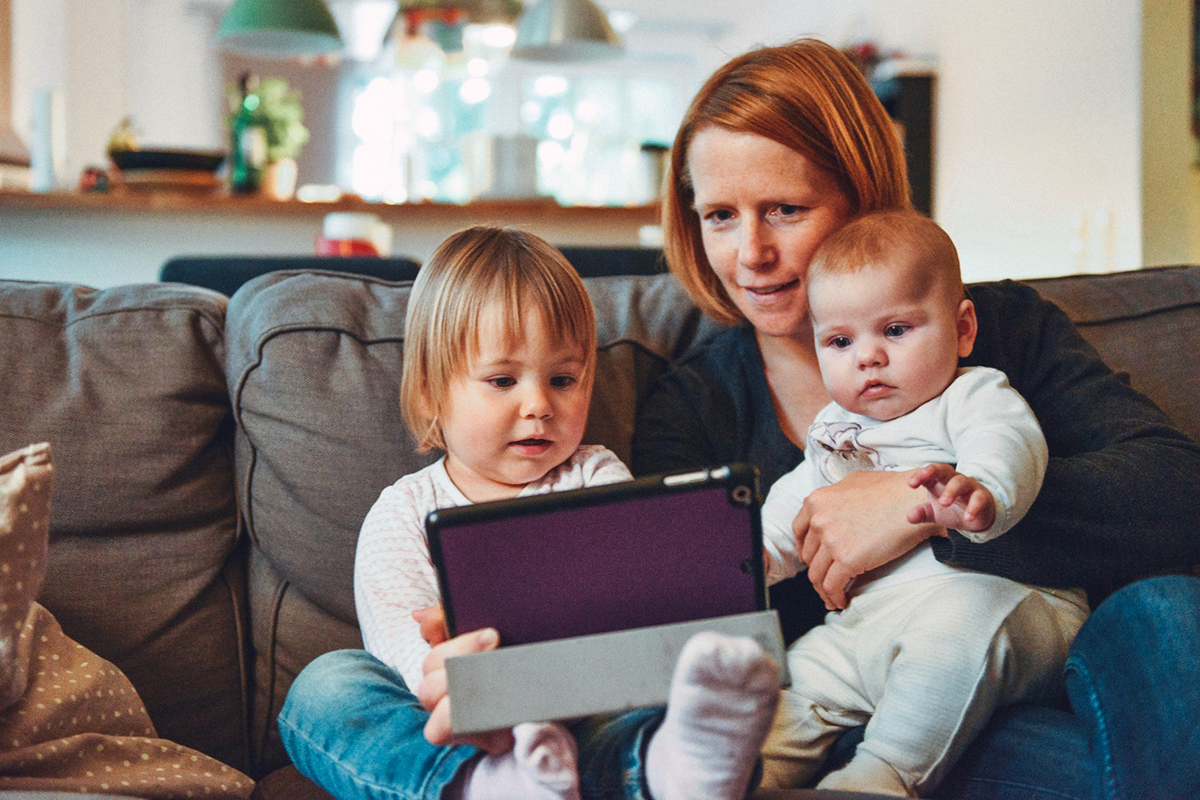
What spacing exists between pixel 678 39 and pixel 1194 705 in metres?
7.97

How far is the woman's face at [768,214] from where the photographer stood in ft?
4.25

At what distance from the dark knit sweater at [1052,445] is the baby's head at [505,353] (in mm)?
203

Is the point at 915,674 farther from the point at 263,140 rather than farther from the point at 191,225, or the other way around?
the point at 263,140

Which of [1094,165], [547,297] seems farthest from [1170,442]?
[1094,165]

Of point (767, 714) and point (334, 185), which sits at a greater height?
point (334, 185)

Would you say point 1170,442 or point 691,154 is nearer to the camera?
point 1170,442

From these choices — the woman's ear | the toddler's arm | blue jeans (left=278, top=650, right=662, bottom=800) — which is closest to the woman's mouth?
the woman's ear

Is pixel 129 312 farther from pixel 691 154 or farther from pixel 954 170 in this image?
pixel 954 170

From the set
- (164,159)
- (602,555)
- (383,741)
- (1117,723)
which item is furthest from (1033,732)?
(164,159)

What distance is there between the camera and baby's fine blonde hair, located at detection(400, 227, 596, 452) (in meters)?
1.18

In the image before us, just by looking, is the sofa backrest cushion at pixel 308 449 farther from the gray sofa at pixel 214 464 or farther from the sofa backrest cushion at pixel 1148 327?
the sofa backrest cushion at pixel 1148 327

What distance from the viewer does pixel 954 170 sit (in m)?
5.01

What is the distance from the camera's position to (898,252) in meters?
1.15

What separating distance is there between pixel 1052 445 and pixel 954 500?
1.18ft
